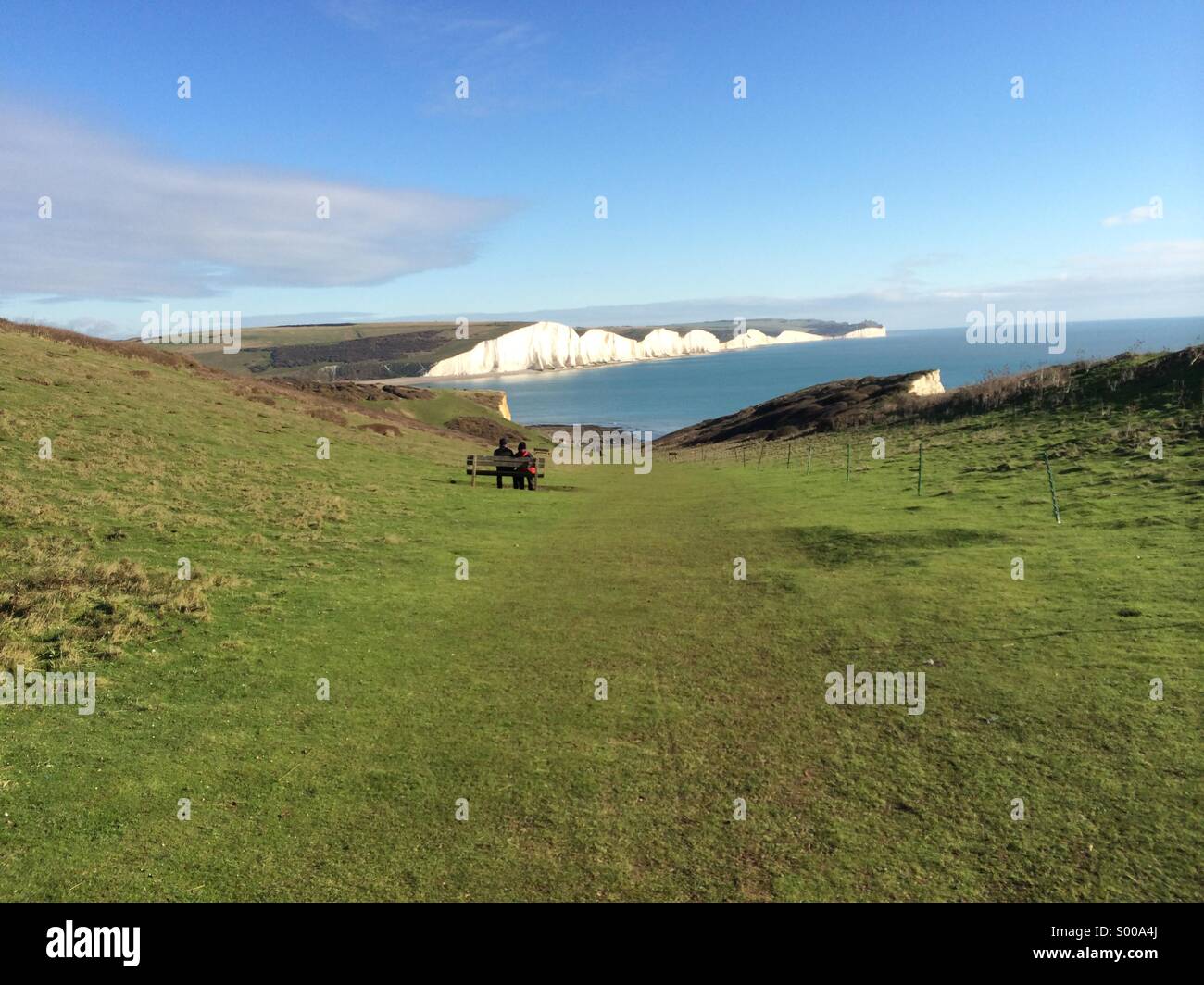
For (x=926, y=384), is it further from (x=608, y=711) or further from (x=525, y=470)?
(x=608, y=711)

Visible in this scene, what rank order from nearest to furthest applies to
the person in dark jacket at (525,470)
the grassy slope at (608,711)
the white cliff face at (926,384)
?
1. the grassy slope at (608,711)
2. the person in dark jacket at (525,470)
3. the white cliff face at (926,384)

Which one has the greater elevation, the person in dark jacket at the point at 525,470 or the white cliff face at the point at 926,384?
the white cliff face at the point at 926,384

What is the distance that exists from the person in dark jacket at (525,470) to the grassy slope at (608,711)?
8.99 meters

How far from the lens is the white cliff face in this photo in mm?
66875

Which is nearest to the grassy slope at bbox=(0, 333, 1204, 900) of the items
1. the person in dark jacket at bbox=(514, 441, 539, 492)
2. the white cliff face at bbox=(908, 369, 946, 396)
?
the person in dark jacket at bbox=(514, 441, 539, 492)

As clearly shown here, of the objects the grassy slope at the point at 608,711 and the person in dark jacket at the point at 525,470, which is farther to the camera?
the person in dark jacket at the point at 525,470

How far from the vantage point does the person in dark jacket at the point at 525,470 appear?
31109mm

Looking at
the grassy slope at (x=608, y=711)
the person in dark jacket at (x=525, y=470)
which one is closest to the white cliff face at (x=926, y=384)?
the grassy slope at (x=608, y=711)

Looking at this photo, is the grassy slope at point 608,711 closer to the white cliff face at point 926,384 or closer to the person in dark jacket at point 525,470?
the person in dark jacket at point 525,470

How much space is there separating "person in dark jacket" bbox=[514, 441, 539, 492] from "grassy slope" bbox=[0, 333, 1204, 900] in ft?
29.5

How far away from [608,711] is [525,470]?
22.2 meters
